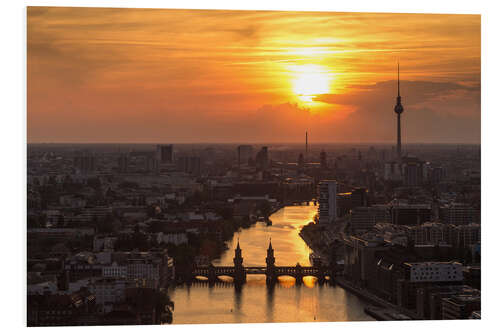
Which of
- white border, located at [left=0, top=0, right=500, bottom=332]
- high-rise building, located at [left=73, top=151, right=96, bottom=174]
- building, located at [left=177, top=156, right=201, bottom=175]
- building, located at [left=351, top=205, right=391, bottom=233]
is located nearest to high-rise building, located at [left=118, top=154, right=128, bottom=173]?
high-rise building, located at [left=73, top=151, right=96, bottom=174]

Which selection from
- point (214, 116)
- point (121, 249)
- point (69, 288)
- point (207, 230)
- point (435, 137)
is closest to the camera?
point (69, 288)

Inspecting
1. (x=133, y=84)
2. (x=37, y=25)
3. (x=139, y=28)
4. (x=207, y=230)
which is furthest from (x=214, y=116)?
(x=207, y=230)

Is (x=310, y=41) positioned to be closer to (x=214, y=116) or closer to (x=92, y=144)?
(x=214, y=116)

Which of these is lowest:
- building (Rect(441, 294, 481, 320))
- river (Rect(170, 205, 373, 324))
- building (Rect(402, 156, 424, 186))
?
river (Rect(170, 205, 373, 324))

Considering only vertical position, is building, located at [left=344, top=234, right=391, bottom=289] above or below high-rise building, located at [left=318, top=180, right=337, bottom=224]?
below

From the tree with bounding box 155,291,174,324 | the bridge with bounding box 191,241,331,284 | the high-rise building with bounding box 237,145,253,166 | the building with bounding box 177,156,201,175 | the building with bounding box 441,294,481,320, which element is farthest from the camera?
the building with bounding box 177,156,201,175

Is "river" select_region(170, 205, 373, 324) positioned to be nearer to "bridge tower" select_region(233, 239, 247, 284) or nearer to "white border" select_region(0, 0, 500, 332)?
"bridge tower" select_region(233, 239, 247, 284)
